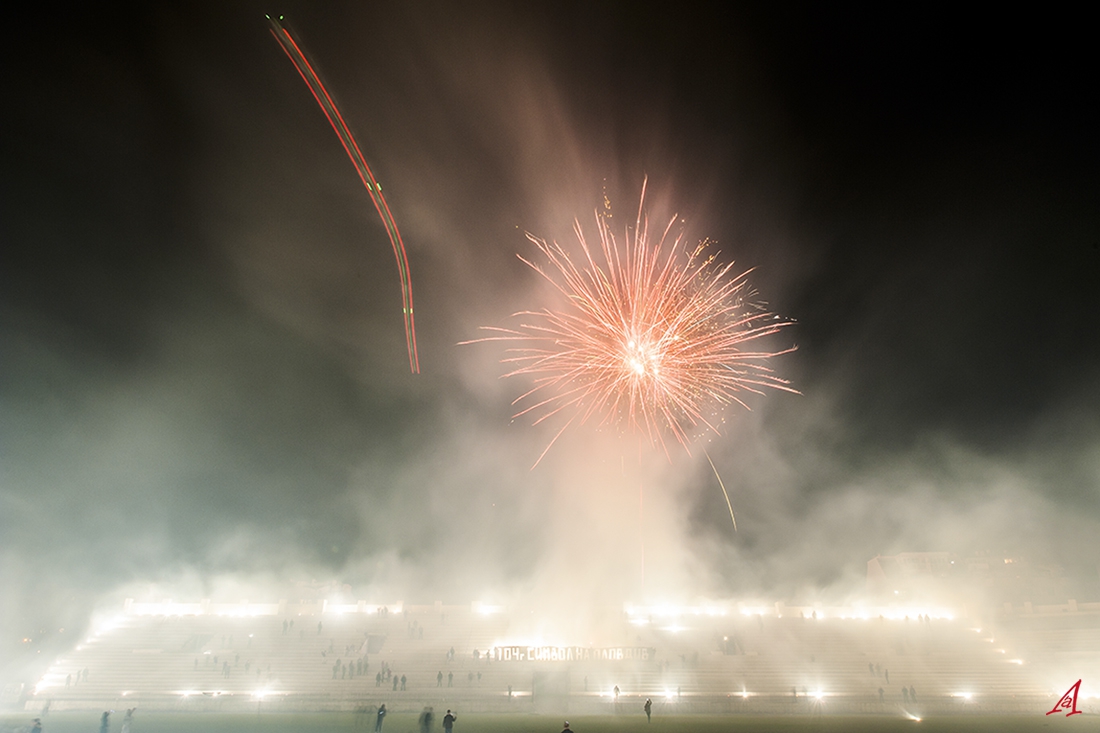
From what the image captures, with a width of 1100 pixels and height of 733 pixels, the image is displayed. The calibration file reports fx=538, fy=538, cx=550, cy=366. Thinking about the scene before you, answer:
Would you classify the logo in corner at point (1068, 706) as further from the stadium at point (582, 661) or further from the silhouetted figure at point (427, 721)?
the silhouetted figure at point (427, 721)

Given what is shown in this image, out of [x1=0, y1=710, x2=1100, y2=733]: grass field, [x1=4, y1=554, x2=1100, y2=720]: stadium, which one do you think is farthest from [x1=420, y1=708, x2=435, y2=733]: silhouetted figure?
[x1=4, y1=554, x2=1100, y2=720]: stadium

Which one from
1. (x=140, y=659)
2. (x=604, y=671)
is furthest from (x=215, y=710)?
(x=604, y=671)

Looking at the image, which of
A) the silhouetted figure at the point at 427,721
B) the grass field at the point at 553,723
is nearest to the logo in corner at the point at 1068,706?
the grass field at the point at 553,723

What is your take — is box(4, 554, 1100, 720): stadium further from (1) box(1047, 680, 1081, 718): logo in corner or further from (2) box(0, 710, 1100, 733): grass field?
(2) box(0, 710, 1100, 733): grass field

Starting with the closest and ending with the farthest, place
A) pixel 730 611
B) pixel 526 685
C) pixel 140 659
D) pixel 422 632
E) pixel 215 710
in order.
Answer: pixel 215 710, pixel 526 685, pixel 140 659, pixel 422 632, pixel 730 611

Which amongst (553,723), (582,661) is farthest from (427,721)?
(582,661)

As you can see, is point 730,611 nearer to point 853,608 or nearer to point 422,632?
point 853,608

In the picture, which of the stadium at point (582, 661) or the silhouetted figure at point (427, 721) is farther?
the stadium at point (582, 661)

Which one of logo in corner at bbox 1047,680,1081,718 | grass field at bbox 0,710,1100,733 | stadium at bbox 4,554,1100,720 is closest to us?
grass field at bbox 0,710,1100,733
